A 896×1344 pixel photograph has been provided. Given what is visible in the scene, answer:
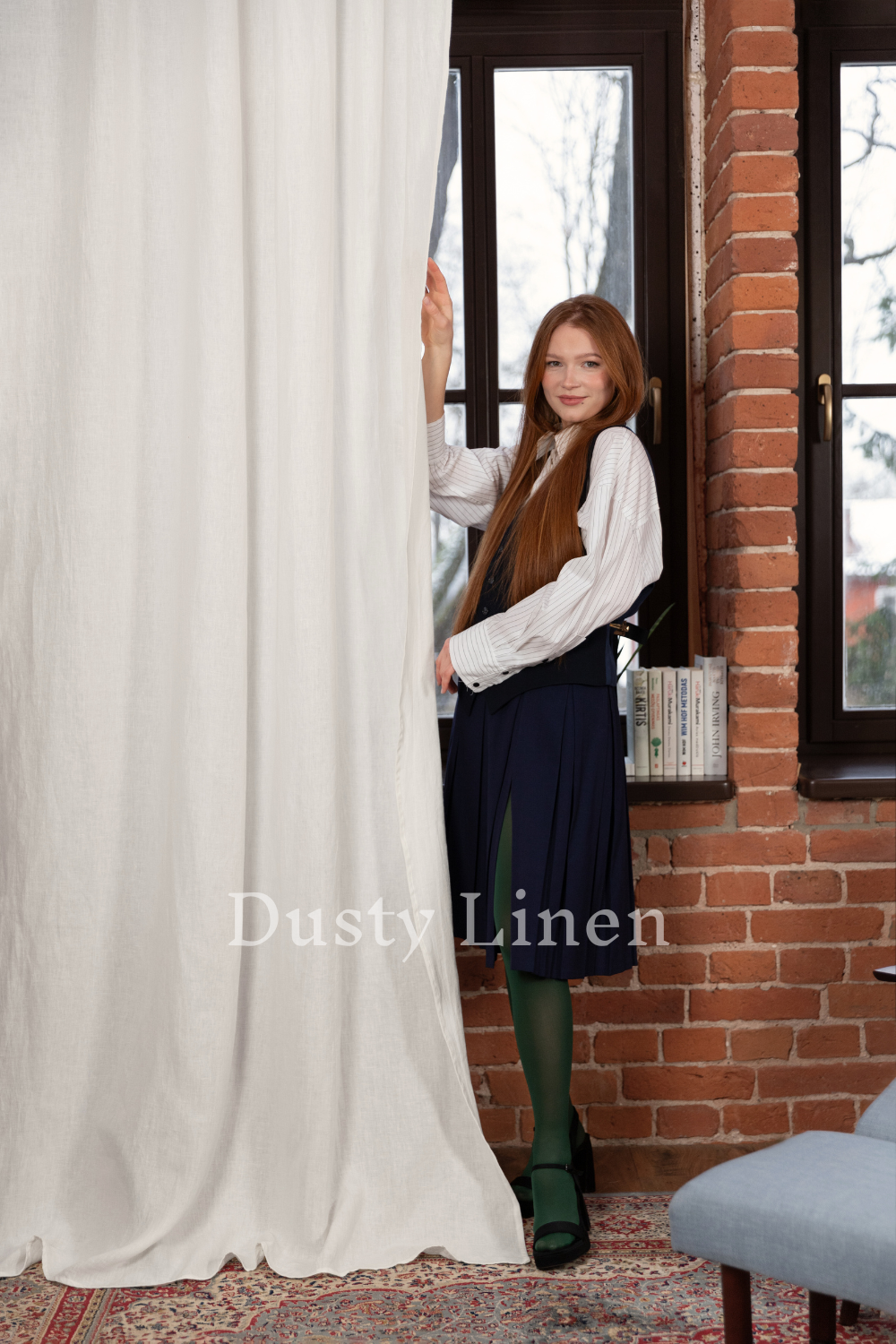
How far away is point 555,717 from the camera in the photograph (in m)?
1.98

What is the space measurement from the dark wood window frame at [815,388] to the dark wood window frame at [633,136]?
0.91 ft

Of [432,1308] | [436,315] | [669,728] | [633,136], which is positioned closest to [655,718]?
[669,728]

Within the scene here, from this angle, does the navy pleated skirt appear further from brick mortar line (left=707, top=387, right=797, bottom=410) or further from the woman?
brick mortar line (left=707, top=387, right=797, bottom=410)

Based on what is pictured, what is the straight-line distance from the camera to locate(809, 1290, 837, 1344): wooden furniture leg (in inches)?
62.6

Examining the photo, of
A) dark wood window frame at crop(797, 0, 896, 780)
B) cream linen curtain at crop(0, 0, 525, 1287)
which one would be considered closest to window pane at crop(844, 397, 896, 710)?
dark wood window frame at crop(797, 0, 896, 780)

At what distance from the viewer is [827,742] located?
2572 mm

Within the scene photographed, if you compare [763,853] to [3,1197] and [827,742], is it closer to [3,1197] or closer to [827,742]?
[827,742]

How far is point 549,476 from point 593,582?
255mm

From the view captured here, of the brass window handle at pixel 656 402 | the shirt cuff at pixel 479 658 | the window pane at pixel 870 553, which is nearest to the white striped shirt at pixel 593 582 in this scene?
the shirt cuff at pixel 479 658

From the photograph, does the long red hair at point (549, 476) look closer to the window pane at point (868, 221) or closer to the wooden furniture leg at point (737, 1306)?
the window pane at point (868, 221)

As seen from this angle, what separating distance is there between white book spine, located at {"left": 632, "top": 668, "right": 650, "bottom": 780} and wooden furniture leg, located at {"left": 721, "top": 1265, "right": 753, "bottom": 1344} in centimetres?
106

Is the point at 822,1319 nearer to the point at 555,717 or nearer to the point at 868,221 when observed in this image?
the point at 555,717

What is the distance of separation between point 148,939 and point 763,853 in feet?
4.09

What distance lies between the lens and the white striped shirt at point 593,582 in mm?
1900
